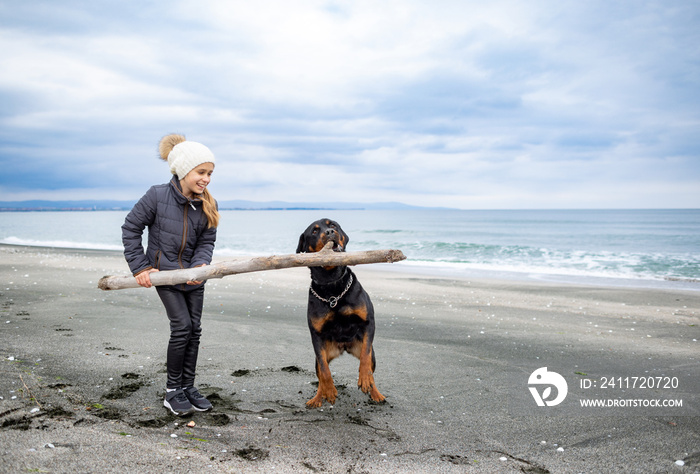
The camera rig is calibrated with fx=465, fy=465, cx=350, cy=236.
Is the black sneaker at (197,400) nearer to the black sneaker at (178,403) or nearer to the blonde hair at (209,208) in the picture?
the black sneaker at (178,403)

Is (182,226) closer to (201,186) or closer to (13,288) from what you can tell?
(201,186)

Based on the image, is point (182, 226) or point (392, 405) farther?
point (392, 405)

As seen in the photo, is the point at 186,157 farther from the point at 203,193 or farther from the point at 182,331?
the point at 182,331

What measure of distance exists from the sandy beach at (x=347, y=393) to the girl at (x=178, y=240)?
0.30m

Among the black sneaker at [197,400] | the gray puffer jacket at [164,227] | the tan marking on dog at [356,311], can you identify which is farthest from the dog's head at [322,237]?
the black sneaker at [197,400]

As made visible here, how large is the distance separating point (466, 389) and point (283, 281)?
868 centimetres

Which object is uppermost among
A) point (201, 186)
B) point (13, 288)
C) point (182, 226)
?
point (201, 186)

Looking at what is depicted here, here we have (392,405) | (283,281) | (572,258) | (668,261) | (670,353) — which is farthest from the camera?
(572,258)

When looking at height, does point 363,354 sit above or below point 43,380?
above

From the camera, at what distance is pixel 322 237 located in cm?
445

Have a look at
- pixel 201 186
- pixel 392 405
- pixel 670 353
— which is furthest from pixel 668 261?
pixel 201 186

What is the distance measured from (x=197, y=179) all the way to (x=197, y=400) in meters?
1.88

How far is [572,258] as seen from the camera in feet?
77.3

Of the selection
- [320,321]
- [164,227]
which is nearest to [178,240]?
[164,227]
